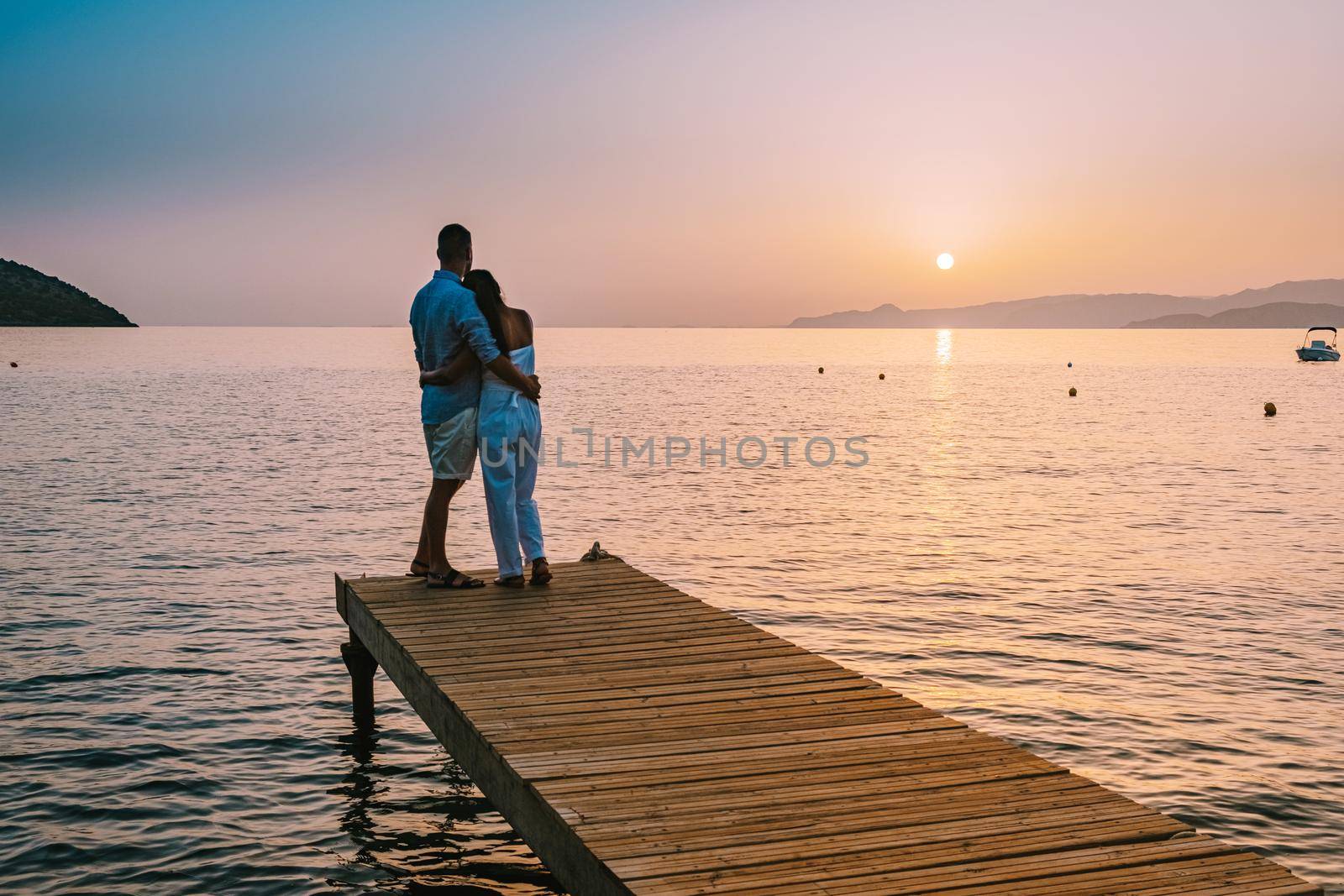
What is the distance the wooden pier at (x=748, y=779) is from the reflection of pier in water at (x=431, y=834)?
1116 millimetres

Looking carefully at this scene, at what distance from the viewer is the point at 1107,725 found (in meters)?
10.5

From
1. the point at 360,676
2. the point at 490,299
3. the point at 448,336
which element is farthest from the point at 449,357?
the point at 360,676

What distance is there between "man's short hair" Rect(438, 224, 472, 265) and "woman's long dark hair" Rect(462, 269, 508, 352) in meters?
0.16

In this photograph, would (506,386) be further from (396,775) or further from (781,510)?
→ (781,510)

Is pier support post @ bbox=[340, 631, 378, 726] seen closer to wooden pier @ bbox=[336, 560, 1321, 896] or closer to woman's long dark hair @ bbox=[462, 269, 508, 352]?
wooden pier @ bbox=[336, 560, 1321, 896]

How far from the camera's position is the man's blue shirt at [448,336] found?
8.41 metres

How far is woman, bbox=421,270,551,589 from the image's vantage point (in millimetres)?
8555

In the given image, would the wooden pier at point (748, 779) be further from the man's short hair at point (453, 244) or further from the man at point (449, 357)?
the man's short hair at point (453, 244)

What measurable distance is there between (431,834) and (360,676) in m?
2.33

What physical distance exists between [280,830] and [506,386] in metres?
3.52

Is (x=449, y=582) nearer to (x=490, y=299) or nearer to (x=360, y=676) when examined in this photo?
(x=360, y=676)

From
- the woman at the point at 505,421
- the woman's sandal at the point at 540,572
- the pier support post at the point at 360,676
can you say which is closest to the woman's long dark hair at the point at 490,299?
the woman at the point at 505,421

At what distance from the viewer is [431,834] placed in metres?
8.40

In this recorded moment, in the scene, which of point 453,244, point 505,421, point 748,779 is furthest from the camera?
point 505,421
